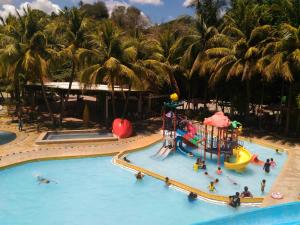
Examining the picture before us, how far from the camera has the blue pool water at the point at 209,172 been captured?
59.2 feet

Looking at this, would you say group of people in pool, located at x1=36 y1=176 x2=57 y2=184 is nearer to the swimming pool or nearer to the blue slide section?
the swimming pool

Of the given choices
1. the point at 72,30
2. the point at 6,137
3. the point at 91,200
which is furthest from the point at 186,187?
the point at 72,30

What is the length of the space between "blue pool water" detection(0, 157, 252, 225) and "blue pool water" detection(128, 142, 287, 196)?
1606 millimetres

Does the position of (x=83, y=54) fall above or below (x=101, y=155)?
above

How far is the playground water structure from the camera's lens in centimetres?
2411

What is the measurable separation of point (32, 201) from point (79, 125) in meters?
14.1

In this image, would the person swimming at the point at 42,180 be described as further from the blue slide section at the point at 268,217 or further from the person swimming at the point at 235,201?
the person swimming at the point at 235,201

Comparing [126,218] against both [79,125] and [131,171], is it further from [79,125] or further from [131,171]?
[79,125]

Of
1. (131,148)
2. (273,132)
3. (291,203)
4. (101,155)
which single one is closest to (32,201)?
(101,155)

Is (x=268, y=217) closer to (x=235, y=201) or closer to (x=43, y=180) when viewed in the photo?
(x=235, y=201)

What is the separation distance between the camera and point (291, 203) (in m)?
Answer: 14.8

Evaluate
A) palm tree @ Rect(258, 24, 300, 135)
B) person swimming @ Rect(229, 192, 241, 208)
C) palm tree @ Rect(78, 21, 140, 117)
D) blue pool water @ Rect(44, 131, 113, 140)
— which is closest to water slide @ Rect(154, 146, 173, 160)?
blue pool water @ Rect(44, 131, 113, 140)

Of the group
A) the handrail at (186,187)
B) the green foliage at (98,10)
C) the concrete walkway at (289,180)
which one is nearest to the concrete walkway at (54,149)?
the handrail at (186,187)

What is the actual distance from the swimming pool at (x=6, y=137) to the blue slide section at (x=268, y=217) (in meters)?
17.0
